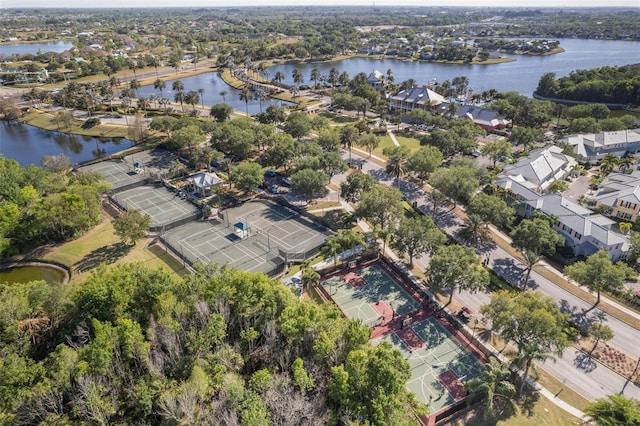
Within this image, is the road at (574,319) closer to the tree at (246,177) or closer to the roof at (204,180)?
the tree at (246,177)

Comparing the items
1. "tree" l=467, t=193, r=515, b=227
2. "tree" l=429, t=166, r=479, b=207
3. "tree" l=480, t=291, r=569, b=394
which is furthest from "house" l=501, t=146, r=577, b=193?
"tree" l=480, t=291, r=569, b=394

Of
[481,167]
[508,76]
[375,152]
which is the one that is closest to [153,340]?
[481,167]

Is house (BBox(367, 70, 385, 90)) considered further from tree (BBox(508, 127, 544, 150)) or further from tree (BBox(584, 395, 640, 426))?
tree (BBox(584, 395, 640, 426))

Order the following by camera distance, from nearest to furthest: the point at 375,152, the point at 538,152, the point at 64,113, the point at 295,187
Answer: the point at 295,187
the point at 538,152
the point at 375,152
the point at 64,113

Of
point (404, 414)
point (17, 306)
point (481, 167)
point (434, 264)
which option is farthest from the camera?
point (481, 167)

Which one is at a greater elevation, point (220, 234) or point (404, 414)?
point (404, 414)

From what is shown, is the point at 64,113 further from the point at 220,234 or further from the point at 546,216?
the point at 546,216
